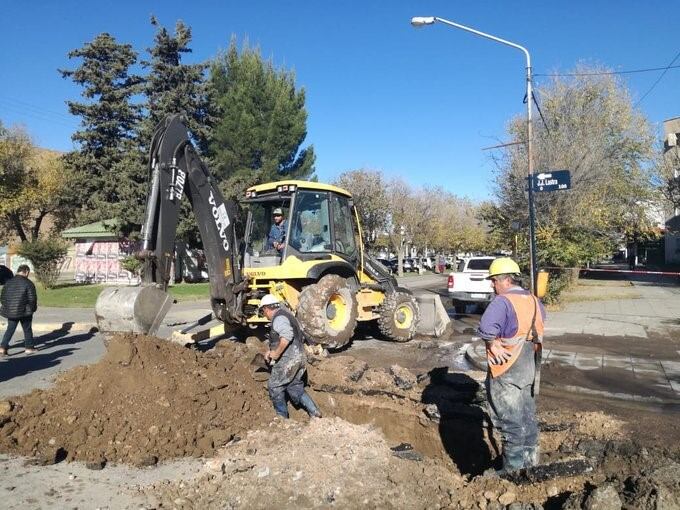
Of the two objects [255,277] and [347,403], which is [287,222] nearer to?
[255,277]

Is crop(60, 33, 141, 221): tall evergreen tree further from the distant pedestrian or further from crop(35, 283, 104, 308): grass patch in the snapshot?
the distant pedestrian

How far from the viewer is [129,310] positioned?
7301 mm

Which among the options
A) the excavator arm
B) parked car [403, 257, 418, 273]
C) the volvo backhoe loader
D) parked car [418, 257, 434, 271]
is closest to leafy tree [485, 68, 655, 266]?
the volvo backhoe loader

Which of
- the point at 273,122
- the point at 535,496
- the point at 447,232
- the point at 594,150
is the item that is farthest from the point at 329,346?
the point at 447,232

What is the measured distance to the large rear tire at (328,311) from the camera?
9.70 metres

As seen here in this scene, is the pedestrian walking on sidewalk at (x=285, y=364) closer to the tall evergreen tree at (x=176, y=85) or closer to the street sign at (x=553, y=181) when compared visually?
the street sign at (x=553, y=181)

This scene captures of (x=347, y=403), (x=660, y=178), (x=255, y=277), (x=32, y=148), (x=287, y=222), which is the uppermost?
(x=32, y=148)

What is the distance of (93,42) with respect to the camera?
3188 centimetres

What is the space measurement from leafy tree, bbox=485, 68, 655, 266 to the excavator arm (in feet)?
41.4

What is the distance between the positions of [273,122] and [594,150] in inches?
711

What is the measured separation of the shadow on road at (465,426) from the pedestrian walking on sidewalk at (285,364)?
1506 millimetres

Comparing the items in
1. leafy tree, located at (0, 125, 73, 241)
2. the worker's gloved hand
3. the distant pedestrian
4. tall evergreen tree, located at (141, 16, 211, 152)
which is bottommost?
the worker's gloved hand

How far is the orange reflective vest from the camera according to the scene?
181 inches

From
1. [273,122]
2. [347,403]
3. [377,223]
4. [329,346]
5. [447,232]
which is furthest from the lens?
[447,232]
